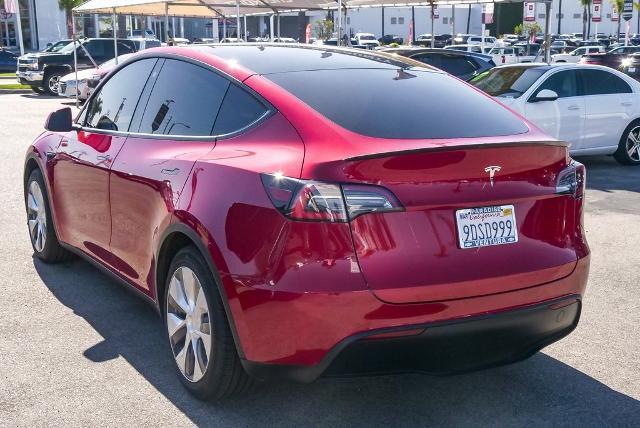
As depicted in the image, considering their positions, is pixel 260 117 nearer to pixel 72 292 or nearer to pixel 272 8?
pixel 72 292

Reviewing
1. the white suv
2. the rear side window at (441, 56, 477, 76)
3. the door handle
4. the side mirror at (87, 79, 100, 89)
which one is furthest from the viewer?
the white suv

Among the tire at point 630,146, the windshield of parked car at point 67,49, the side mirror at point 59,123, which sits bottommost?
the tire at point 630,146

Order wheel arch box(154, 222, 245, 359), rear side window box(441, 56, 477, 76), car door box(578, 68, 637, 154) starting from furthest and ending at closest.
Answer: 1. rear side window box(441, 56, 477, 76)
2. car door box(578, 68, 637, 154)
3. wheel arch box(154, 222, 245, 359)

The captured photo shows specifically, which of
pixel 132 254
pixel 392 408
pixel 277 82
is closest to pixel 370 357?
pixel 392 408

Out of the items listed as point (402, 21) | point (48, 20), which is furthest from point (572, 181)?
point (402, 21)

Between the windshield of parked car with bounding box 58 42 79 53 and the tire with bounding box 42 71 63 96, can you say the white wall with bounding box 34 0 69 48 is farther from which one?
the tire with bounding box 42 71 63 96

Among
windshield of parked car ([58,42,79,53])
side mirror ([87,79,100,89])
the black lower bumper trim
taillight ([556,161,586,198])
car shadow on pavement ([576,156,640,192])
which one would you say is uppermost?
taillight ([556,161,586,198])

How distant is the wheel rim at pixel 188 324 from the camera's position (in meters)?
3.73

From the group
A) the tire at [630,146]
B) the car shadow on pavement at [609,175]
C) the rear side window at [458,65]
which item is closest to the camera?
the car shadow on pavement at [609,175]

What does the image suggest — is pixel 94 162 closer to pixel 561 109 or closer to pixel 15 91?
pixel 561 109

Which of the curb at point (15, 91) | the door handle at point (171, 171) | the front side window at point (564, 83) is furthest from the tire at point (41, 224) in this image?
the curb at point (15, 91)

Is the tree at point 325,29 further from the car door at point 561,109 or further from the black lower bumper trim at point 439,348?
the black lower bumper trim at point 439,348

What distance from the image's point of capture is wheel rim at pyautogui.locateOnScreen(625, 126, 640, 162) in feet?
40.5

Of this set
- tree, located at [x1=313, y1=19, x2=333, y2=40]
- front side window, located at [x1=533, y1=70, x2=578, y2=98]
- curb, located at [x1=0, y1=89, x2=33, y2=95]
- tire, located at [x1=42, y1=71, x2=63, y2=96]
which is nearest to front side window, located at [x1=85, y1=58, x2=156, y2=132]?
front side window, located at [x1=533, y1=70, x2=578, y2=98]
